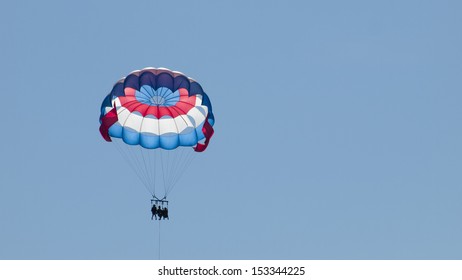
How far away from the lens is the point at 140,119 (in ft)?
201

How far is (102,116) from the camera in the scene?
60875mm

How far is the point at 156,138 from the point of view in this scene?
61312 millimetres

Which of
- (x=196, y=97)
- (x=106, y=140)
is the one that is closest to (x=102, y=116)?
(x=106, y=140)

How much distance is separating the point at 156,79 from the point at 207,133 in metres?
4.09
